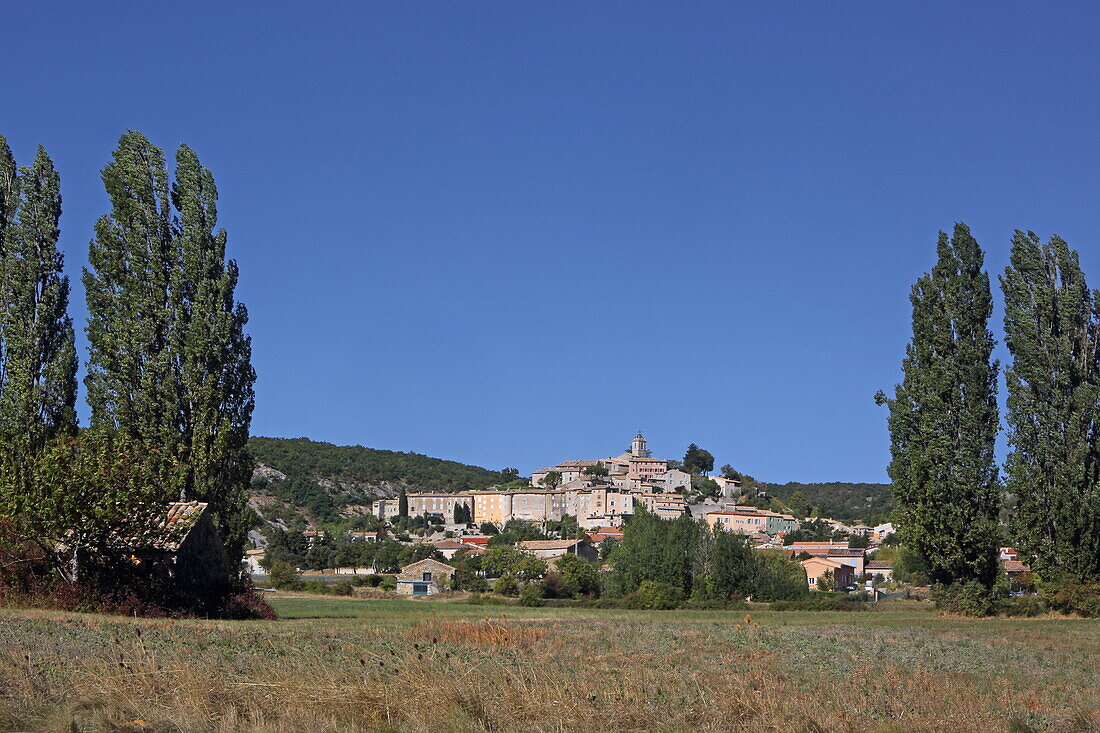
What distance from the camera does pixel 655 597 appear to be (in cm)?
5634

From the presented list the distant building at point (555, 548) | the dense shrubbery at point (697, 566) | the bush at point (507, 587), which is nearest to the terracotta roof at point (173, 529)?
the dense shrubbery at point (697, 566)

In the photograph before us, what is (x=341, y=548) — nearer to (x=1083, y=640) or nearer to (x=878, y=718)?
(x=1083, y=640)

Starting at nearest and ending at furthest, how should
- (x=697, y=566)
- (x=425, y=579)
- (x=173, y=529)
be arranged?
(x=173, y=529) → (x=697, y=566) → (x=425, y=579)

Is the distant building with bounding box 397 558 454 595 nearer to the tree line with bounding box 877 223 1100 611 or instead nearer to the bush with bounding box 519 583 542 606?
the bush with bounding box 519 583 542 606

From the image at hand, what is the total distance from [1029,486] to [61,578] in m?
32.2

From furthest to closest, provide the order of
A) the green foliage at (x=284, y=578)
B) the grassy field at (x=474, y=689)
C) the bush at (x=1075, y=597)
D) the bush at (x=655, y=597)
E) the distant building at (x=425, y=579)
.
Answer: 1. the distant building at (x=425, y=579)
2. the green foliage at (x=284, y=578)
3. the bush at (x=655, y=597)
4. the bush at (x=1075, y=597)
5. the grassy field at (x=474, y=689)

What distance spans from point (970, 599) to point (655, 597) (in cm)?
2071

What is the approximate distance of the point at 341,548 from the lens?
362 feet

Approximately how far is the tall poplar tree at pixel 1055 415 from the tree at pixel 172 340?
1084 inches

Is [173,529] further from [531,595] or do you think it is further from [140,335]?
[531,595]

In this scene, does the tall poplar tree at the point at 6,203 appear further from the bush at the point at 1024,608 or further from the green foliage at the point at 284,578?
the green foliage at the point at 284,578

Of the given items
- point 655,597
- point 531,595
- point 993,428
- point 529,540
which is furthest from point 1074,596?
point 529,540

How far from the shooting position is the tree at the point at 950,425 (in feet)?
126

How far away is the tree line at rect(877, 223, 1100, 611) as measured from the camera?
126 feet
